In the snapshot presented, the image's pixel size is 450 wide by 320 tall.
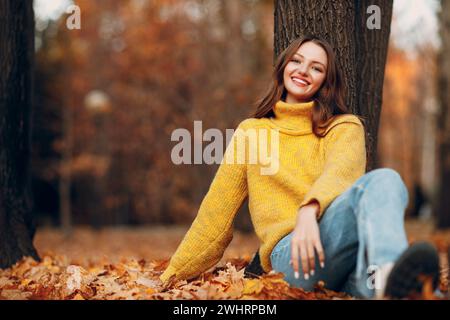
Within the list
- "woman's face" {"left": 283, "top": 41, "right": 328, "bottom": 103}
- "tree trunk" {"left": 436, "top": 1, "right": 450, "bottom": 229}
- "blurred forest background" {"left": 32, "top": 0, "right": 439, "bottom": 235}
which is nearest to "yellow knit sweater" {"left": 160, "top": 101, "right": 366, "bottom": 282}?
"woman's face" {"left": 283, "top": 41, "right": 328, "bottom": 103}

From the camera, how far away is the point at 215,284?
123 inches

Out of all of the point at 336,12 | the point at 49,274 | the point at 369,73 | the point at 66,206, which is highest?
the point at 336,12

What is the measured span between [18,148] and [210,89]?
8937 mm

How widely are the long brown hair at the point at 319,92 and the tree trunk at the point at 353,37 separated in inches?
12.2

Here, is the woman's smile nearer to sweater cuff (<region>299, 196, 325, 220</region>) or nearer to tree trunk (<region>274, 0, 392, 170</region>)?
tree trunk (<region>274, 0, 392, 170</region>)

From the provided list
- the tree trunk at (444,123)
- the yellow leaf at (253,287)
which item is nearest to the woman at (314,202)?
the yellow leaf at (253,287)

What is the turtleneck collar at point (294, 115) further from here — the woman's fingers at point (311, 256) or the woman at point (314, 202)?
the woman's fingers at point (311, 256)

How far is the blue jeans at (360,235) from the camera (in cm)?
233

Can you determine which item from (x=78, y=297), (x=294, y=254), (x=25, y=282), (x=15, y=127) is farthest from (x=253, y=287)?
(x=15, y=127)

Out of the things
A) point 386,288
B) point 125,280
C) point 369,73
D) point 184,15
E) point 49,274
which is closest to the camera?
point 386,288

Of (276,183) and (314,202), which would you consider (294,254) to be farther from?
(276,183)

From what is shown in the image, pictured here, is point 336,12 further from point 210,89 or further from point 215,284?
point 210,89

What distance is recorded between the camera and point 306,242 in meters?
2.52

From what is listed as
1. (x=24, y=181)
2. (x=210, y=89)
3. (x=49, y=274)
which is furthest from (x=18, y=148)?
(x=210, y=89)
